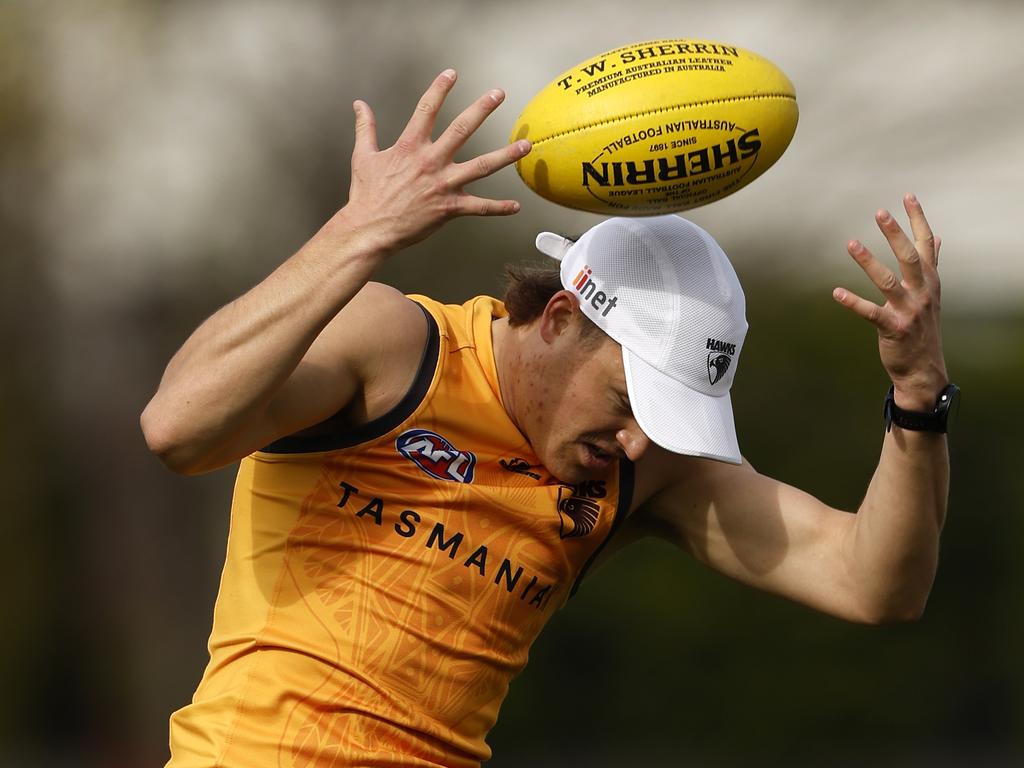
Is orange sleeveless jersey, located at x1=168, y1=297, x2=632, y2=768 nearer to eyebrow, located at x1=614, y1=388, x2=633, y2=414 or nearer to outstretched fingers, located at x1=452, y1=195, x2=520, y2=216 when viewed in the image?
eyebrow, located at x1=614, y1=388, x2=633, y2=414

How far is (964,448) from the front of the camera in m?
9.12

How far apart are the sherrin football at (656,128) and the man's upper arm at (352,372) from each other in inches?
19.6

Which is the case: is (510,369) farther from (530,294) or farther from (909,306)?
(909,306)

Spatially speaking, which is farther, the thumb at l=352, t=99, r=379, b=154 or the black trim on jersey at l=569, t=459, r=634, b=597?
the black trim on jersey at l=569, t=459, r=634, b=597

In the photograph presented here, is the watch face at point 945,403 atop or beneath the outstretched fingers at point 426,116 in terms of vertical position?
beneath

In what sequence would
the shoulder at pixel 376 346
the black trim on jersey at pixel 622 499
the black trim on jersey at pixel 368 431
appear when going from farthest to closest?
the black trim on jersey at pixel 622 499 < the black trim on jersey at pixel 368 431 < the shoulder at pixel 376 346

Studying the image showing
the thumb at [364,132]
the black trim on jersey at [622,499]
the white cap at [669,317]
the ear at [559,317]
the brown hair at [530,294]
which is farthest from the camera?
the black trim on jersey at [622,499]

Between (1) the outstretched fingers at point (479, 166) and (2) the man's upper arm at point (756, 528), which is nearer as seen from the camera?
(1) the outstretched fingers at point (479, 166)

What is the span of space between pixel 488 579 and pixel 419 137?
46.4 inches

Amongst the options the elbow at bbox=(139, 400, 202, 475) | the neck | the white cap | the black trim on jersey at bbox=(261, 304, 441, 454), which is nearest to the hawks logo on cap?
the white cap

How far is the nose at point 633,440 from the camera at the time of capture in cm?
342

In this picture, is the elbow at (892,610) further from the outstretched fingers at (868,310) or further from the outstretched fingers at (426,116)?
the outstretched fingers at (426,116)

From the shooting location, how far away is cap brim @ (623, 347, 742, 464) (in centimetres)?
335

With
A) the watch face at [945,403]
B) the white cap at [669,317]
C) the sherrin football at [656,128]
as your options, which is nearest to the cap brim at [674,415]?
the white cap at [669,317]
